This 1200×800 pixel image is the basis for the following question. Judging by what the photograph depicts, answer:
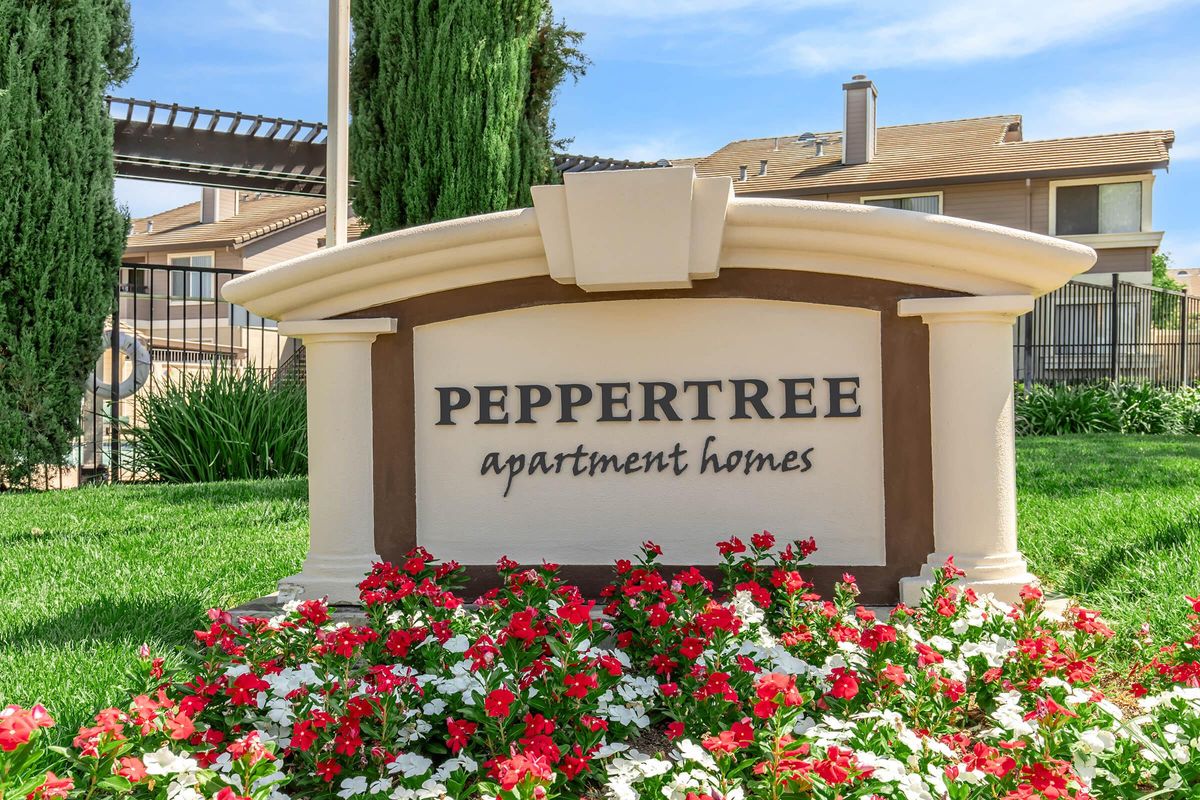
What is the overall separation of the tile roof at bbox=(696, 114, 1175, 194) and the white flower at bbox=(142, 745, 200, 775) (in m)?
24.2

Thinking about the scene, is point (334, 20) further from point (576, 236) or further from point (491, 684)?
point (491, 684)

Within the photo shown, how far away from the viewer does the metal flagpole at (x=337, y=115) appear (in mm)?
5434

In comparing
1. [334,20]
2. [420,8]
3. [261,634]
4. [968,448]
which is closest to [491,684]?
[261,634]

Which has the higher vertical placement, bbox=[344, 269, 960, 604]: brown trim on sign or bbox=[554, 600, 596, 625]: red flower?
bbox=[344, 269, 960, 604]: brown trim on sign

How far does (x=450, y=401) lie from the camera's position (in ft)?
12.9

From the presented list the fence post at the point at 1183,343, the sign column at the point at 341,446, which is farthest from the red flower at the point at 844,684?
the fence post at the point at 1183,343

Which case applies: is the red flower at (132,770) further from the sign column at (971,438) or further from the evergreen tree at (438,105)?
the evergreen tree at (438,105)

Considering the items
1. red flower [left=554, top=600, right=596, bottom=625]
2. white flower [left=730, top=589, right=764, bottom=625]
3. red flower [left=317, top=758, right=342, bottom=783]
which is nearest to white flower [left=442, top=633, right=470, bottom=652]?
red flower [left=554, top=600, right=596, bottom=625]

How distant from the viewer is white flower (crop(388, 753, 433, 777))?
89.7 inches

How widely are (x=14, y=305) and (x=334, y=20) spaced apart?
473 cm

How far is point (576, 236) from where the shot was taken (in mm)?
3627

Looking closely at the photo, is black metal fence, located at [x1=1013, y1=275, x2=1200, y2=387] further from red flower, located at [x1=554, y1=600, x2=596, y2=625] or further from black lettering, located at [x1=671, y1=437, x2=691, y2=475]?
red flower, located at [x1=554, y1=600, x2=596, y2=625]

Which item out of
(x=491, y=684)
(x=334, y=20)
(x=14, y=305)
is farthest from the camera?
(x=14, y=305)

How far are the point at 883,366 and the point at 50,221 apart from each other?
25.4 ft
